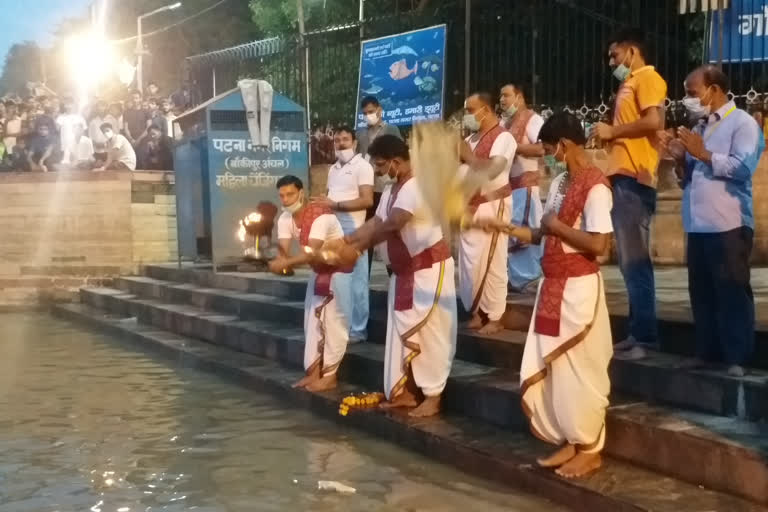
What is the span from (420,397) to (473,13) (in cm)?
766

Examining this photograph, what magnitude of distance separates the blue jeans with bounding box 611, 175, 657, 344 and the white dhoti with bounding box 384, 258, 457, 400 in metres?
1.14

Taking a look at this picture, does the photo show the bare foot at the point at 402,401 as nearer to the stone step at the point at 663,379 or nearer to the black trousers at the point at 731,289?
the stone step at the point at 663,379

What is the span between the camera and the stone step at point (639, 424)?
4.59m

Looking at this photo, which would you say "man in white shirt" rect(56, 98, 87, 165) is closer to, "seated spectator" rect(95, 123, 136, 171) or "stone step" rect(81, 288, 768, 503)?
"seated spectator" rect(95, 123, 136, 171)

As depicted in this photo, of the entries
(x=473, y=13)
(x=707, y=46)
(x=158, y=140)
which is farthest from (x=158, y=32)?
(x=707, y=46)

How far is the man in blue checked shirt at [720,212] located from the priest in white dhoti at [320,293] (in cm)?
279

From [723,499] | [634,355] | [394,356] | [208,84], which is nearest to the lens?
[723,499]

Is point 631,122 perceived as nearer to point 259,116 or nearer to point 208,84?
point 259,116

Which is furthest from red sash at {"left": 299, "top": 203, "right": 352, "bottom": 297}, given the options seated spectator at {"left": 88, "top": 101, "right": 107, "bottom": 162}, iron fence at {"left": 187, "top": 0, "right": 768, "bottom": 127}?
seated spectator at {"left": 88, "top": 101, "right": 107, "bottom": 162}

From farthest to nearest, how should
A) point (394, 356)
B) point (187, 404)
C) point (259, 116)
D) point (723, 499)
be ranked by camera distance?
point (259, 116) → point (187, 404) → point (394, 356) → point (723, 499)

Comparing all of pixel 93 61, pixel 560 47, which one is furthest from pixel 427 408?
pixel 93 61

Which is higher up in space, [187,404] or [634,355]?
[634,355]

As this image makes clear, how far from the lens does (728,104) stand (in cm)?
547

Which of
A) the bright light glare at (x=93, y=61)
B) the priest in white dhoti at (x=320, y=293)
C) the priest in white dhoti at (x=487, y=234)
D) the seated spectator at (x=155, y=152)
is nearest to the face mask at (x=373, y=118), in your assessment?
the priest in white dhoti at (x=320, y=293)
